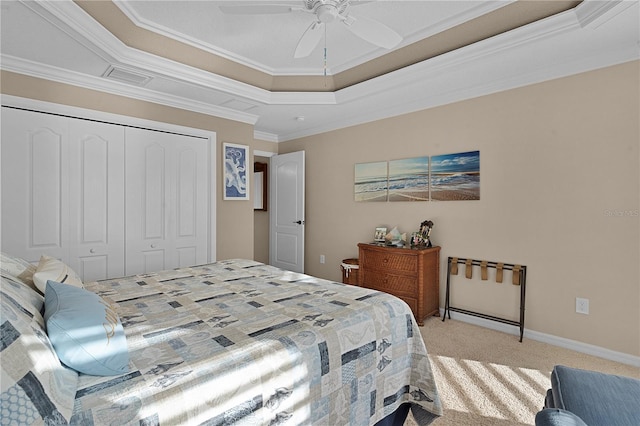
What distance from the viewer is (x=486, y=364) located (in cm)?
250

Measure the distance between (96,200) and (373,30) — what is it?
2.96m

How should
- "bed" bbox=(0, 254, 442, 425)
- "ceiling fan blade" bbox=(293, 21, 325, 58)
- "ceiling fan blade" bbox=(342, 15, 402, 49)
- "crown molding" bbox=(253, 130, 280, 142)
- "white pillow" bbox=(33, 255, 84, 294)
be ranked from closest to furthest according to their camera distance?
"bed" bbox=(0, 254, 442, 425), "white pillow" bbox=(33, 255, 84, 294), "ceiling fan blade" bbox=(342, 15, 402, 49), "ceiling fan blade" bbox=(293, 21, 325, 58), "crown molding" bbox=(253, 130, 280, 142)

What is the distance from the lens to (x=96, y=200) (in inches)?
125

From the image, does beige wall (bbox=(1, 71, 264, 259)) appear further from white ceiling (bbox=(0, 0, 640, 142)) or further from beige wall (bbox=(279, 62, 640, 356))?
beige wall (bbox=(279, 62, 640, 356))

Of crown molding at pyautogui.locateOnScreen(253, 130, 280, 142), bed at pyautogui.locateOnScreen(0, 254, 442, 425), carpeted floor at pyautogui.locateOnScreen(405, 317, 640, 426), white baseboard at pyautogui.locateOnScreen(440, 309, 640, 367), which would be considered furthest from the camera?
crown molding at pyautogui.locateOnScreen(253, 130, 280, 142)

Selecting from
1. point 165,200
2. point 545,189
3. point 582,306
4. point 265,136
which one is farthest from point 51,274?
point 265,136

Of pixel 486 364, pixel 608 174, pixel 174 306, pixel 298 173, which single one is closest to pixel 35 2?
pixel 174 306

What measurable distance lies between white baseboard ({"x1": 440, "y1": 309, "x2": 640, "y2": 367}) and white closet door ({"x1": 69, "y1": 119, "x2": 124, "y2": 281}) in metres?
3.66

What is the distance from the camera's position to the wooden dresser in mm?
3340

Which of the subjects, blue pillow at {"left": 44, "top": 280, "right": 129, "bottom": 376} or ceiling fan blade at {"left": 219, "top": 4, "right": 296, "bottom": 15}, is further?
ceiling fan blade at {"left": 219, "top": 4, "right": 296, "bottom": 15}

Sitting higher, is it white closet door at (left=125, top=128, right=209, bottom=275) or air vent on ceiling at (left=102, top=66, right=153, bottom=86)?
air vent on ceiling at (left=102, top=66, right=153, bottom=86)

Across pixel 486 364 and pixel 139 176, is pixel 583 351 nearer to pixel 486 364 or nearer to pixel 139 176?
pixel 486 364

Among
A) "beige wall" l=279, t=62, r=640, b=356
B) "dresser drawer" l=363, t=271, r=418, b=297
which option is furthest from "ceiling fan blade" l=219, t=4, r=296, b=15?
"dresser drawer" l=363, t=271, r=418, b=297

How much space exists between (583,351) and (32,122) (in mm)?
5135
